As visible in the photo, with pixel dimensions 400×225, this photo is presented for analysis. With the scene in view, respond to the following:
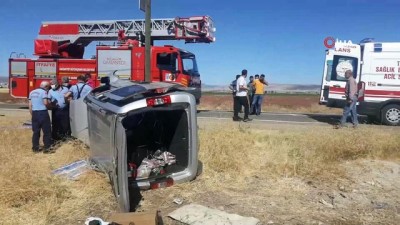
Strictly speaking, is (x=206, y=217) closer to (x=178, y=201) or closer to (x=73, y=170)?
(x=178, y=201)

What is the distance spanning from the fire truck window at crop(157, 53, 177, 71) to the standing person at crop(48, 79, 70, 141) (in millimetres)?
5870

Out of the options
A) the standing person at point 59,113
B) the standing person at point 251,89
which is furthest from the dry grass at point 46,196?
the standing person at point 251,89

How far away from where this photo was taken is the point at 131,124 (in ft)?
21.9

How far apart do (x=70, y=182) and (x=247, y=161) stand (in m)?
3.00

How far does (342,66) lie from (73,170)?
1018 centimetres

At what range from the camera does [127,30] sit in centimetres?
1820

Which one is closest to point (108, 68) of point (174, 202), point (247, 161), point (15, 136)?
point (15, 136)

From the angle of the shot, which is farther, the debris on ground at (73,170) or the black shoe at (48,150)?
the black shoe at (48,150)

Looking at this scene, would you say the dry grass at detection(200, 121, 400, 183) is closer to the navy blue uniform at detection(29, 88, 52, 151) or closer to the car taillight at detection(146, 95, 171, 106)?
the car taillight at detection(146, 95, 171, 106)

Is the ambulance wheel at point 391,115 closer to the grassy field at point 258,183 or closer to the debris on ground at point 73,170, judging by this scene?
the grassy field at point 258,183

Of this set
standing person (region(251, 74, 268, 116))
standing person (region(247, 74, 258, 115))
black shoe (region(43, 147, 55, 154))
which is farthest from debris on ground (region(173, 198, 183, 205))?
standing person (region(247, 74, 258, 115))

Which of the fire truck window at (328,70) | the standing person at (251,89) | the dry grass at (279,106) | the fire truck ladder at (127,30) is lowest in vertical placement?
the dry grass at (279,106)

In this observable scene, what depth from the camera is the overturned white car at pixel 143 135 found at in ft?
16.5

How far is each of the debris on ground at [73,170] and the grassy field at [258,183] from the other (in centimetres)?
20
